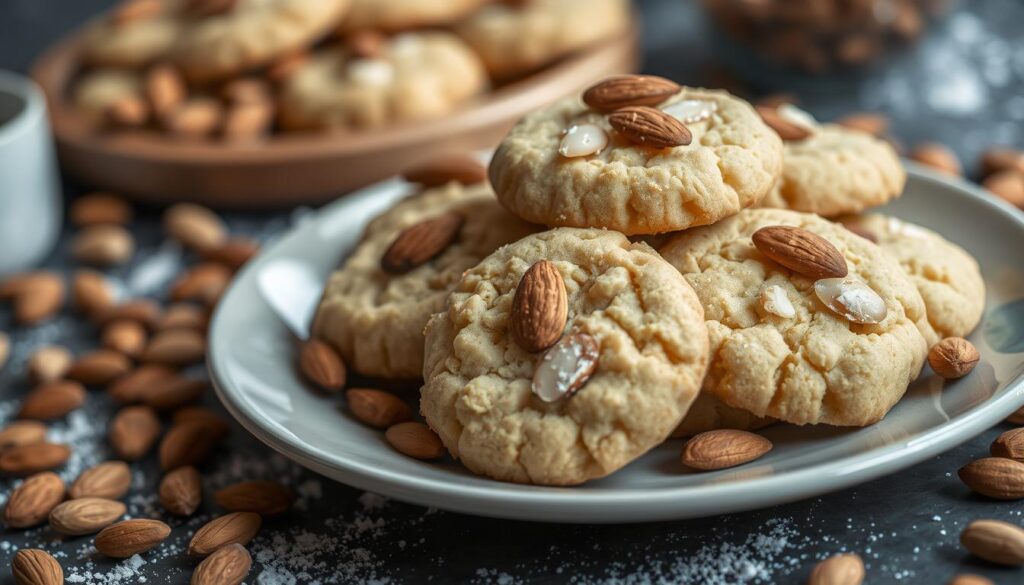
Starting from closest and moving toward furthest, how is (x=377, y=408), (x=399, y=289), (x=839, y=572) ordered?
(x=839, y=572)
(x=377, y=408)
(x=399, y=289)

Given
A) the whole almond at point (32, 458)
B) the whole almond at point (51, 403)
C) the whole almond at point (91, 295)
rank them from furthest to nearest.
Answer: the whole almond at point (91, 295) → the whole almond at point (51, 403) → the whole almond at point (32, 458)

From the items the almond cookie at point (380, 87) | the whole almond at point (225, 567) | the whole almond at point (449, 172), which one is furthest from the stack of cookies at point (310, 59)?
the whole almond at point (225, 567)

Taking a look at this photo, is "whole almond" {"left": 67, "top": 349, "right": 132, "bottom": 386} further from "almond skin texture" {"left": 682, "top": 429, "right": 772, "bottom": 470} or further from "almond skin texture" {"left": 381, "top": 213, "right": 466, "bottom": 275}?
"almond skin texture" {"left": 682, "top": 429, "right": 772, "bottom": 470}

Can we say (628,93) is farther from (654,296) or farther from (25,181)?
(25,181)

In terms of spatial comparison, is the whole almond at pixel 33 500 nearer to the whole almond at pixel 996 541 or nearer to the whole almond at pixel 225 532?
the whole almond at pixel 225 532

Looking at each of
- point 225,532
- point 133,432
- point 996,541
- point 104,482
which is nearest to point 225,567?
point 225,532
